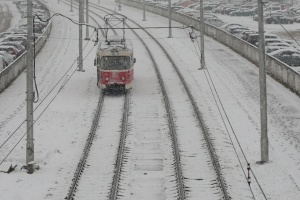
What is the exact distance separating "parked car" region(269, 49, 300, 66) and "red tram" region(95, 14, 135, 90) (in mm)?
15218

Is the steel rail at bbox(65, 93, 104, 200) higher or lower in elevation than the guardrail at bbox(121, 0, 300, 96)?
lower

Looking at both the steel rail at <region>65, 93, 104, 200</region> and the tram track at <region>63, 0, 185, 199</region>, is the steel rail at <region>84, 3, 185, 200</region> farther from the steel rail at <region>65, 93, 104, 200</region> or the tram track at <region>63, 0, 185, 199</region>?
the steel rail at <region>65, 93, 104, 200</region>

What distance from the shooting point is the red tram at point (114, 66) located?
3262 cm

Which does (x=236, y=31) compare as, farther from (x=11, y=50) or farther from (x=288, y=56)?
(x=11, y=50)

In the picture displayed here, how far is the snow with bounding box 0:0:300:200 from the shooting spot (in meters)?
19.8

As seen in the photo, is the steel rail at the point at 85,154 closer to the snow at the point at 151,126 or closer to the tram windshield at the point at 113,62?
the snow at the point at 151,126

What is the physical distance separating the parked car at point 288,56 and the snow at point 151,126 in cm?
243

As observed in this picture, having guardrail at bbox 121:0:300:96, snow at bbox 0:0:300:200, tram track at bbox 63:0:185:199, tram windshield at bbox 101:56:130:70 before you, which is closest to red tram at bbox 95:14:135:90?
tram windshield at bbox 101:56:130:70

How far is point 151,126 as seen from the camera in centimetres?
2720

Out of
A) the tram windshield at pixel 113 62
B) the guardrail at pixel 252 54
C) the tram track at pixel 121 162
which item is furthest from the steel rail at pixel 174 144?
the guardrail at pixel 252 54

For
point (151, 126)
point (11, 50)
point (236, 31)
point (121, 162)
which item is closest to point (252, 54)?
point (236, 31)

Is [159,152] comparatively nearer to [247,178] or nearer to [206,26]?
[247,178]

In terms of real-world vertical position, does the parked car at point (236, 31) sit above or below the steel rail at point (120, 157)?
above

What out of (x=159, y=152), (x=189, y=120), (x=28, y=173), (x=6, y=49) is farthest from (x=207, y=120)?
(x=6, y=49)
